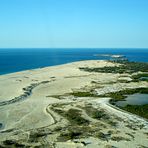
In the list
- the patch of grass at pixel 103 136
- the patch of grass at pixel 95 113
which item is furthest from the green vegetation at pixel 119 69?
the patch of grass at pixel 103 136

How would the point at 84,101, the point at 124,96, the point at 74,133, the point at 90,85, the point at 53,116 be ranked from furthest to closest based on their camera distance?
the point at 90,85 → the point at 124,96 → the point at 84,101 → the point at 53,116 → the point at 74,133

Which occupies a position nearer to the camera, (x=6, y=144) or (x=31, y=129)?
(x=6, y=144)

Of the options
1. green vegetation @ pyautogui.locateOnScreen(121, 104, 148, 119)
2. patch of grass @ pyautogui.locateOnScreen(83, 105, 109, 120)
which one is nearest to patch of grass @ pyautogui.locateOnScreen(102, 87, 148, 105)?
green vegetation @ pyautogui.locateOnScreen(121, 104, 148, 119)

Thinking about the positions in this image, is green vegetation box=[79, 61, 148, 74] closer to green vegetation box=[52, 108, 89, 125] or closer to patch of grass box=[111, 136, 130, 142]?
green vegetation box=[52, 108, 89, 125]

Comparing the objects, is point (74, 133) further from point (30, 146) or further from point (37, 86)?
point (37, 86)

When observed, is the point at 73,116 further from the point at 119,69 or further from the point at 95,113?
the point at 119,69

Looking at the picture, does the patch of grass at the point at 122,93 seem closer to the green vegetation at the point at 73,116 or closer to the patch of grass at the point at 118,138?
the green vegetation at the point at 73,116

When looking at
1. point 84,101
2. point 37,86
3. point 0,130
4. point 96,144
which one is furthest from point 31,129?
point 37,86

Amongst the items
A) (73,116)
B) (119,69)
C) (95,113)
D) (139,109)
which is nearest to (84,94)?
(139,109)

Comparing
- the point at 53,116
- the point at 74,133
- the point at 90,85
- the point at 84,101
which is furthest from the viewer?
the point at 90,85
